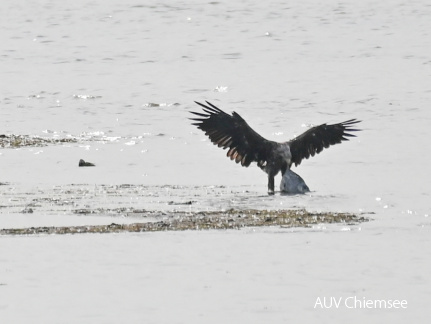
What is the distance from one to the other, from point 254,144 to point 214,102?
1383 centimetres

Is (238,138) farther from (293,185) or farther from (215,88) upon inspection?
(215,88)

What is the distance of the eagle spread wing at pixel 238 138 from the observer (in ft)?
53.4

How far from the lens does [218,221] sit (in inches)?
523

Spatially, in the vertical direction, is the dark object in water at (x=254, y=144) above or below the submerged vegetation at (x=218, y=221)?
above

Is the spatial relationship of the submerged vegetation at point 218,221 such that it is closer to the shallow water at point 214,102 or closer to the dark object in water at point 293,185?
the shallow water at point 214,102

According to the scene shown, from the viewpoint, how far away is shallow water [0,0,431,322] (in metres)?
14.5

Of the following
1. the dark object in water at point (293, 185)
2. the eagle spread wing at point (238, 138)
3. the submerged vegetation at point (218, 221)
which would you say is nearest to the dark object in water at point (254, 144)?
the eagle spread wing at point (238, 138)

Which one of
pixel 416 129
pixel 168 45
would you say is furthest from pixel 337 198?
pixel 168 45

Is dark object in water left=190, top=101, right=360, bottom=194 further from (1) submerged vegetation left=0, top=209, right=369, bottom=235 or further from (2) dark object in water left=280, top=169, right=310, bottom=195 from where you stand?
(1) submerged vegetation left=0, top=209, right=369, bottom=235

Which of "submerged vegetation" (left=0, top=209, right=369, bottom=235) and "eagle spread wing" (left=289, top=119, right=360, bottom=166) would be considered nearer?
"submerged vegetation" (left=0, top=209, right=369, bottom=235)

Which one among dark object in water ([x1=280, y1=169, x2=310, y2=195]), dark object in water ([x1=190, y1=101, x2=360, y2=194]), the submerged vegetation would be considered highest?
dark object in water ([x1=190, y1=101, x2=360, y2=194])

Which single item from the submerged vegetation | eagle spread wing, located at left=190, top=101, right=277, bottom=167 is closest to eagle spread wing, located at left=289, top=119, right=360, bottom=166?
eagle spread wing, located at left=190, top=101, right=277, bottom=167

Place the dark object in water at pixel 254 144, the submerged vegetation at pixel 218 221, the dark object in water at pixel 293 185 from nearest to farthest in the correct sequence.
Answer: the submerged vegetation at pixel 218 221, the dark object in water at pixel 293 185, the dark object in water at pixel 254 144

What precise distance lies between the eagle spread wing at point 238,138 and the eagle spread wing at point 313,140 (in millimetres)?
306
